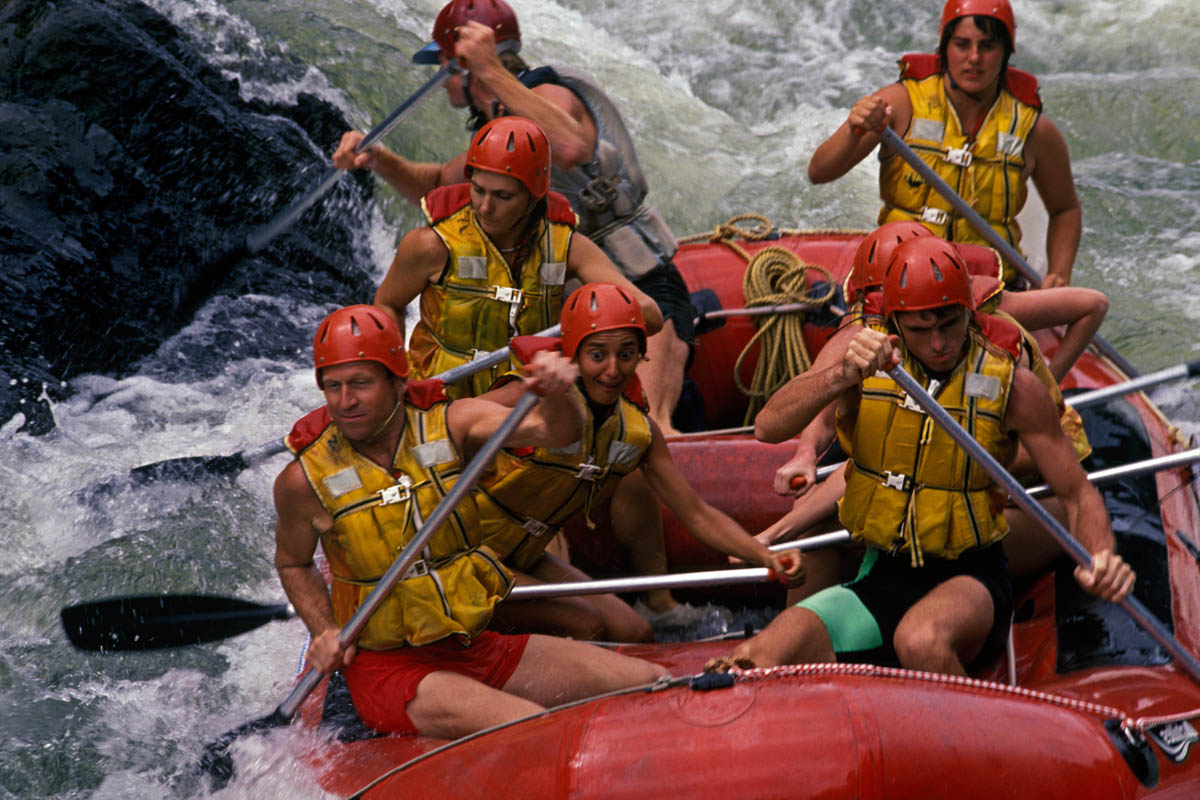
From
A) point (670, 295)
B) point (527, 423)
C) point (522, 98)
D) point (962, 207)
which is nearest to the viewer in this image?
point (527, 423)

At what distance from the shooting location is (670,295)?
5.25 m

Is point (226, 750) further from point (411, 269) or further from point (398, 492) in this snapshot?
point (411, 269)

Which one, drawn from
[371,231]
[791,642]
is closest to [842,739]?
[791,642]

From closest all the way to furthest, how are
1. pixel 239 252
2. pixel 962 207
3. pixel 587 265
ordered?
1. pixel 587 265
2. pixel 962 207
3. pixel 239 252

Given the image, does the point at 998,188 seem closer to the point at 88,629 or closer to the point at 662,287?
the point at 662,287

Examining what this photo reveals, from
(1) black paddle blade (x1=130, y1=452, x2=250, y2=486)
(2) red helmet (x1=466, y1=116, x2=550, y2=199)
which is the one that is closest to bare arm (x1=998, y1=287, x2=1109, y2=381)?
(2) red helmet (x1=466, y1=116, x2=550, y2=199)

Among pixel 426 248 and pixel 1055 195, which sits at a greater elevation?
pixel 1055 195

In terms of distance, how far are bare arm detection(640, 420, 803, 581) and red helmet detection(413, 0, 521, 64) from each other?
1.62 metres

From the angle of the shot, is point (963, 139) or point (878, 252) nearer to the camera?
point (878, 252)

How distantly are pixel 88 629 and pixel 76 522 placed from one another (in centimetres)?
148

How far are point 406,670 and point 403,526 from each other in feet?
1.13

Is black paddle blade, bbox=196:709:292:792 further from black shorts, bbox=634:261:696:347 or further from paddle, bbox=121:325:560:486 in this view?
black shorts, bbox=634:261:696:347

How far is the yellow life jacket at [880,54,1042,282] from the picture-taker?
492 centimetres

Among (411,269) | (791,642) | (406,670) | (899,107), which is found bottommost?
(406,670)
